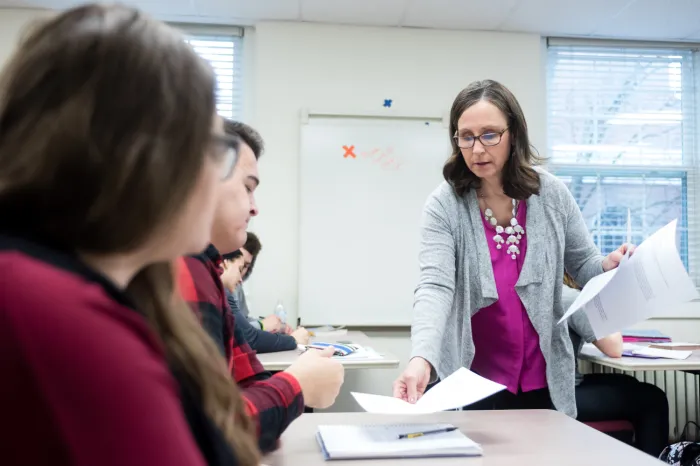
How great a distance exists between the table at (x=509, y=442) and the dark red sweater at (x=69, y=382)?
693mm

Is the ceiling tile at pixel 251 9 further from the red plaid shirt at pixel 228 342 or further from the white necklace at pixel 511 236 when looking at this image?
the red plaid shirt at pixel 228 342

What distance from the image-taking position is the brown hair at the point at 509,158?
1.66m

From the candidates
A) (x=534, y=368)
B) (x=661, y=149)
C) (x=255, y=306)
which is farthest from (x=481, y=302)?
(x=661, y=149)

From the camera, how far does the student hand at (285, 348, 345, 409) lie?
1069mm

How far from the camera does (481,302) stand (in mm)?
1604

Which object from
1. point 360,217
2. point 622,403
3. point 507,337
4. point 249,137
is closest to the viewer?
point 249,137

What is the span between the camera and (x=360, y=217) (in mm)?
4082

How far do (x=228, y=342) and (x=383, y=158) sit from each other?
3.16 metres

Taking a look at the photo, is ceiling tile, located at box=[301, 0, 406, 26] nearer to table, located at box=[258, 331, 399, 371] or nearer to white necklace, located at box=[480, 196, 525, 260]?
table, located at box=[258, 331, 399, 371]

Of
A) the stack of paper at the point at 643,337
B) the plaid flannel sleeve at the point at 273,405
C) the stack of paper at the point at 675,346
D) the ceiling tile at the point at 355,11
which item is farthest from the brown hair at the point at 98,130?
the ceiling tile at the point at 355,11

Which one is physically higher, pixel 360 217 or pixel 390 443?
pixel 360 217

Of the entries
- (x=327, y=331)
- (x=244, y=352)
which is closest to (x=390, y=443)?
(x=244, y=352)

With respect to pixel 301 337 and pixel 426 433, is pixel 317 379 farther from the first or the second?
pixel 301 337

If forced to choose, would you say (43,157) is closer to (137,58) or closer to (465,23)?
(137,58)
